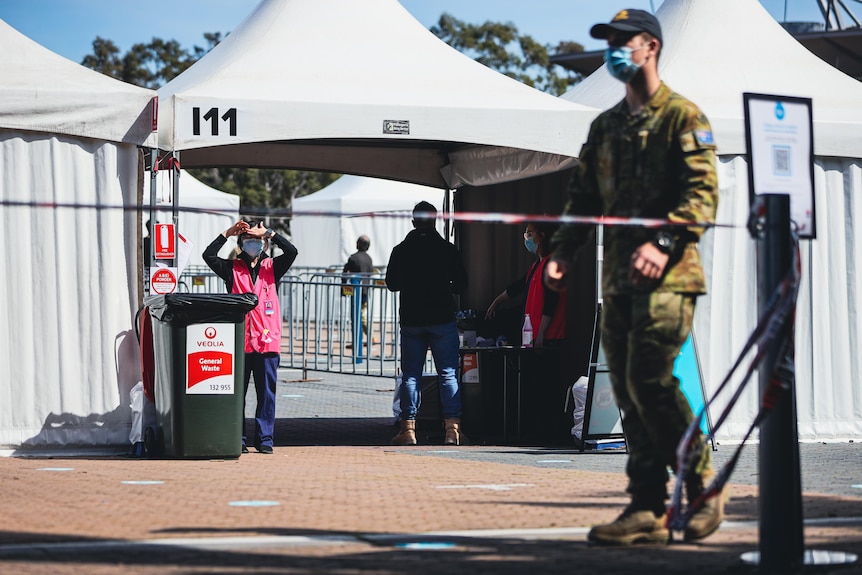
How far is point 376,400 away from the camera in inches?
596

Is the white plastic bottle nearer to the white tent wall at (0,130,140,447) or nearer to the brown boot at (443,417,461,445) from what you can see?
the brown boot at (443,417,461,445)

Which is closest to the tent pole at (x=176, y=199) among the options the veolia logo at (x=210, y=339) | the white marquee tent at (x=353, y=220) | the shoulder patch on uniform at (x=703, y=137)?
the veolia logo at (x=210, y=339)

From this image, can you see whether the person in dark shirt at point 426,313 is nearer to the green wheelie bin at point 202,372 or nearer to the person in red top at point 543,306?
→ the person in red top at point 543,306

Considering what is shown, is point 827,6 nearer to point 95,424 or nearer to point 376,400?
point 376,400

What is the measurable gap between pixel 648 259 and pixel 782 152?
0.66 meters

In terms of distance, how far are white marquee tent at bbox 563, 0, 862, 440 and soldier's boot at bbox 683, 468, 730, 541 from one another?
530 centimetres

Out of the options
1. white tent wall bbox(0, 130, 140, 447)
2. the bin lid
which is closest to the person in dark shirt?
the bin lid

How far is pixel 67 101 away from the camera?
944cm

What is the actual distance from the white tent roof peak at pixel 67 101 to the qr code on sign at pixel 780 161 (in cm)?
565

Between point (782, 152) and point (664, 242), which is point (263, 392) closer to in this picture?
point (664, 242)

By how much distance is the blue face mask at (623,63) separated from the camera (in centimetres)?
523

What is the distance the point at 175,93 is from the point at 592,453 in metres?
4.01

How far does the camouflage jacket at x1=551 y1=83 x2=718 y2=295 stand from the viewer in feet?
16.6

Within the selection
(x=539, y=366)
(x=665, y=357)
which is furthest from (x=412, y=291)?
(x=665, y=357)
